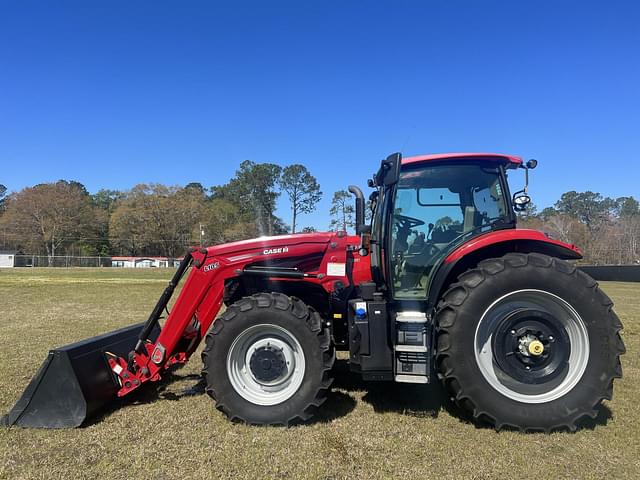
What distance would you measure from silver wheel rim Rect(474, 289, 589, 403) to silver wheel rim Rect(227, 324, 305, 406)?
5.32 feet

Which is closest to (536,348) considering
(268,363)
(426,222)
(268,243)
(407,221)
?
(426,222)

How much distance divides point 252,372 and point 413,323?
1.56 meters

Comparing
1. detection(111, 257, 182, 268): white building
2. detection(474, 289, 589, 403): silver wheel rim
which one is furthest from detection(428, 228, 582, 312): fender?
detection(111, 257, 182, 268): white building

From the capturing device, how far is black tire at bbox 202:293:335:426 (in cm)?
393

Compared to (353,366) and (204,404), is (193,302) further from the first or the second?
(353,366)

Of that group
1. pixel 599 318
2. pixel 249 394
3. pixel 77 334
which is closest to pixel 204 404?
pixel 249 394

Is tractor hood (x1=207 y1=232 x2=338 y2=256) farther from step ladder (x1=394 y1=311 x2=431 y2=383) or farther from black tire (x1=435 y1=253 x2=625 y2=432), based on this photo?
black tire (x1=435 y1=253 x2=625 y2=432)

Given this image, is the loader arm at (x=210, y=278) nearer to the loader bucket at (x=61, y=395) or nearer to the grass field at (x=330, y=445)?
the loader bucket at (x=61, y=395)

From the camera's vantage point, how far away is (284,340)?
13.6 ft

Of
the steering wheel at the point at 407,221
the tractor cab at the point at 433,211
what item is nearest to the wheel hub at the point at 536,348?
the tractor cab at the point at 433,211

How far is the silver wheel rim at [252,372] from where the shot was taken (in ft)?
13.3

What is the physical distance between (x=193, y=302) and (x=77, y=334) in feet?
17.5

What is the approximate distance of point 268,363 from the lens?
4082 mm

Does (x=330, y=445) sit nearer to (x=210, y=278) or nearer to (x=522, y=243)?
(x=210, y=278)
